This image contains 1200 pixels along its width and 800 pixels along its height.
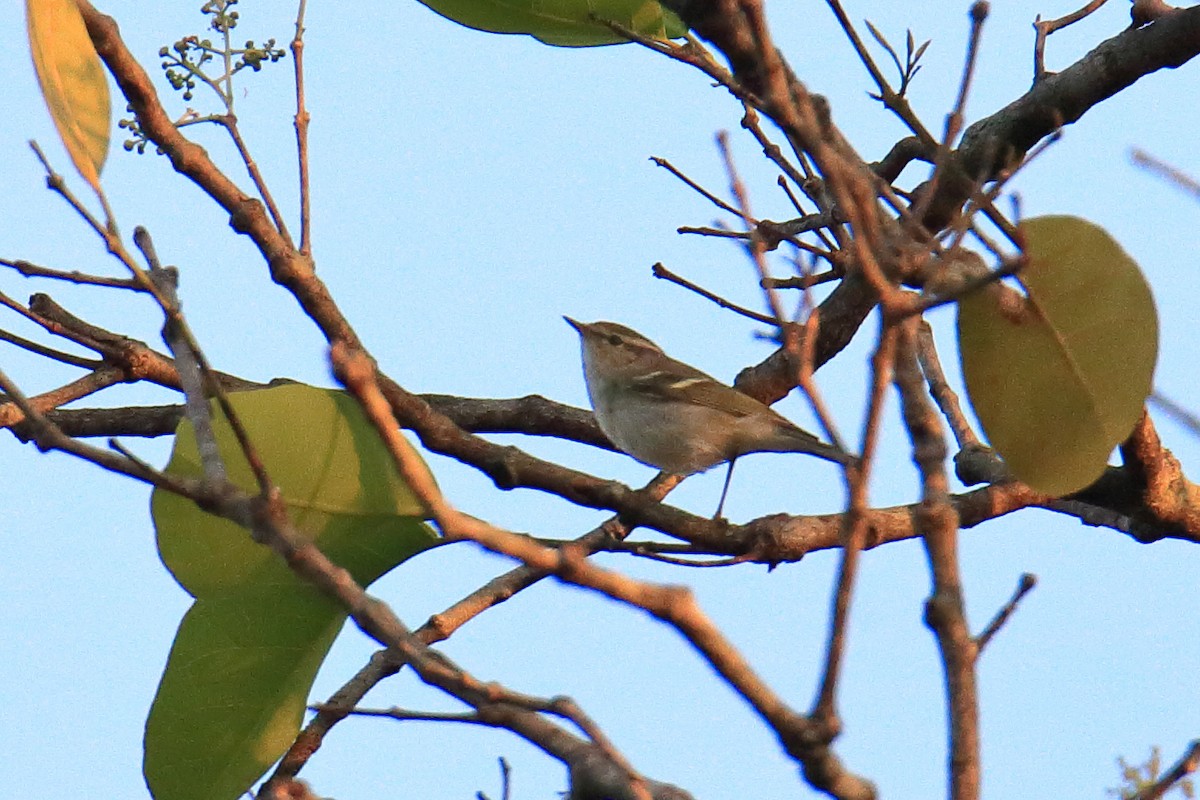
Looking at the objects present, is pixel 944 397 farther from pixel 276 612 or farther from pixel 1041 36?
pixel 276 612

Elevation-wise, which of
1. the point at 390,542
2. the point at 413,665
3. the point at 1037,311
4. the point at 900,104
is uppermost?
the point at 900,104

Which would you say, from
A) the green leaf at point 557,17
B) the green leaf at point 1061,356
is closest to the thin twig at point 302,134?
the green leaf at point 557,17

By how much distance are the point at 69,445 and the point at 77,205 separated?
0.41m

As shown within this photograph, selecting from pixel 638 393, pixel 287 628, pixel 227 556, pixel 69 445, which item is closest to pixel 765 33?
pixel 69 445

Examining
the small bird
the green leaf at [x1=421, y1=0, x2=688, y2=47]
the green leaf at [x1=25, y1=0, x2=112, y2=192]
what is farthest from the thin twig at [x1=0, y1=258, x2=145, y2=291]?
the small bird

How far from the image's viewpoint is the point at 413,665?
124 cm

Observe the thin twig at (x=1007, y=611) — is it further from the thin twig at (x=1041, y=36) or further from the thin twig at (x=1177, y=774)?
the thin twig at (x=1041, y=36)

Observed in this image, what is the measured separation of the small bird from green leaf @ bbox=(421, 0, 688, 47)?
1400 millimetres

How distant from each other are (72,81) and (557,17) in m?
1.15

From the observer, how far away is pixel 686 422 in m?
4.41

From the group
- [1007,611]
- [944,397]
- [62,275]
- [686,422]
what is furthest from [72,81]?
[686,422]

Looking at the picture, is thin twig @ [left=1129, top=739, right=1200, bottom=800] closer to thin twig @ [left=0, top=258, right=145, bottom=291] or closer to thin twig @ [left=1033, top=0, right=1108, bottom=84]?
thin twig @ [left=0, top=258, right=145, bottom=291]

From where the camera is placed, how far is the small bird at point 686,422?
4.13 m

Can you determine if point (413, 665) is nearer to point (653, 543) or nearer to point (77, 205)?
point (77, 205)
